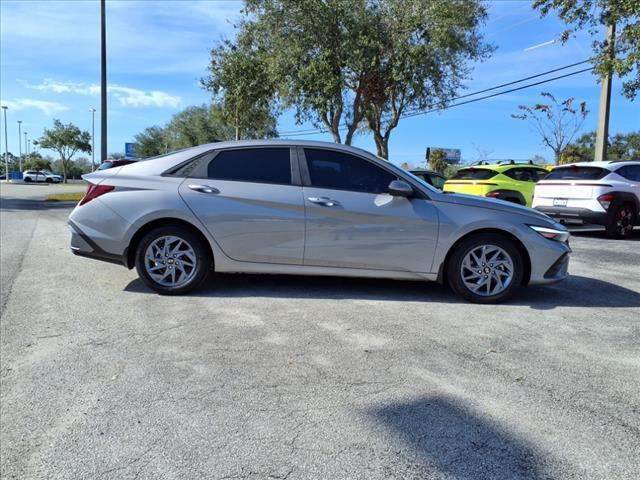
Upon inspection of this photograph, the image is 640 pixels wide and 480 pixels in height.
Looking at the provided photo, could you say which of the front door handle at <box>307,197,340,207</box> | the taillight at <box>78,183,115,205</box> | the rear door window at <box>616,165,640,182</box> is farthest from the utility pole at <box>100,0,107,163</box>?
the rear door window at <box>616,165,640,182</box>

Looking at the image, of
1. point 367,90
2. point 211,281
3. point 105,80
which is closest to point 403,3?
point 367,90

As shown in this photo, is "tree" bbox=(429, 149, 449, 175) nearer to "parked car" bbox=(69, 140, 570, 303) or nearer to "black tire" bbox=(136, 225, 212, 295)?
"parked car" bbox=(69, 140, 570, 303)

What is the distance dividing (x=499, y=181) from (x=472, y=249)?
7.73 metres

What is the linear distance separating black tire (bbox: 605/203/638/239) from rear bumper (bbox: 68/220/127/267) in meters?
9.43

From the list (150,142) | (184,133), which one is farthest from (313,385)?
(150,142)

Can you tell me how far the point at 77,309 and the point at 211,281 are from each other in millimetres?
1489

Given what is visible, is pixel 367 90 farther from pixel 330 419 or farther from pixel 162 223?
pixel 330 419

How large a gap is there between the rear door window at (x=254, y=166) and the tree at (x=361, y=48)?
12612mm

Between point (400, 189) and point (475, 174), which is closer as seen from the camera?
point (400, 189)

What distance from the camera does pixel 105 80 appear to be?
19.3 m

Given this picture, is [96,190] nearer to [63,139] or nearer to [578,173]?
[578,173]

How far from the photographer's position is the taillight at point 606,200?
33.4 feet

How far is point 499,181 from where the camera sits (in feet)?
39.6

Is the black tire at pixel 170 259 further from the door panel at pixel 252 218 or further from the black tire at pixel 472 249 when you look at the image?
the black tire at pixel 472 249
